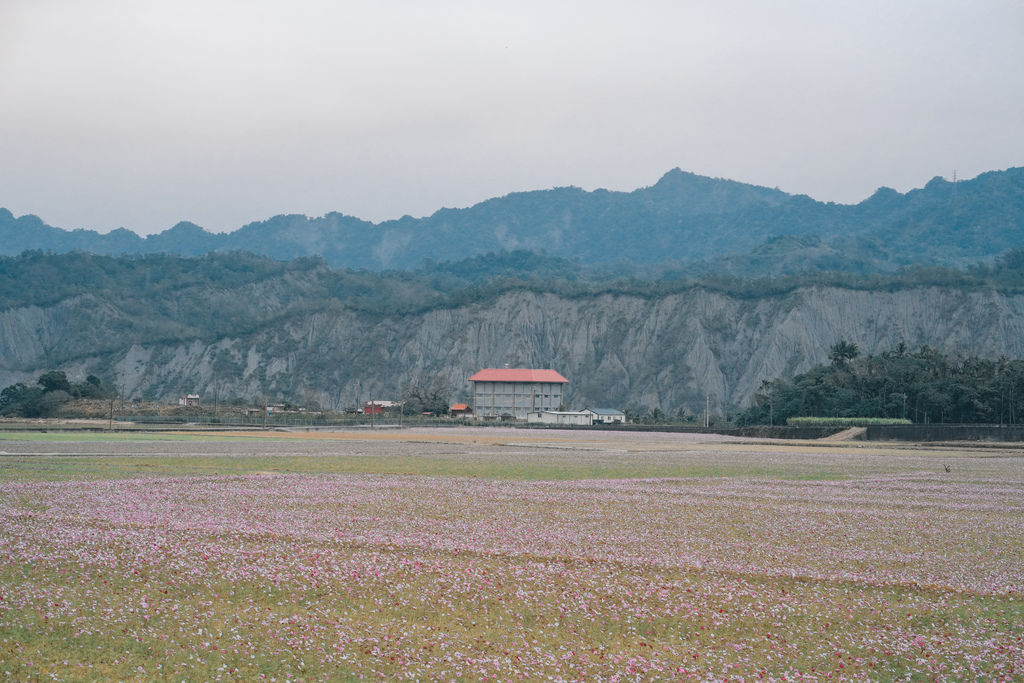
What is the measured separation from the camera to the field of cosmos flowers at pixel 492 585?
10852 millimetres

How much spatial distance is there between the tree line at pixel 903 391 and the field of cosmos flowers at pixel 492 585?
6938 cm

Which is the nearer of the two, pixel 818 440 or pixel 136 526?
pixel 136 526

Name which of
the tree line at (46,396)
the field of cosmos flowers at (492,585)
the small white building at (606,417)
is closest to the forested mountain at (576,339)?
the small white building at (606,417)

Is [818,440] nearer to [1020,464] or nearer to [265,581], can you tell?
[1020,464]

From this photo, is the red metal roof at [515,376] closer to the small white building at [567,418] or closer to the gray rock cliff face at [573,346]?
the gray rock cliff face at [573,346]

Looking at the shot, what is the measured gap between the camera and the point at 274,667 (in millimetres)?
10344

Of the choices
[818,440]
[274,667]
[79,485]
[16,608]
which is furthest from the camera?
[818,440]

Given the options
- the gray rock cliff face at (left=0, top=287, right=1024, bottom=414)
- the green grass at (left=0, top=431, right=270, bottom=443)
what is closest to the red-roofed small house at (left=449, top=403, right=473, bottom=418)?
the gray rock cliff face at (left=0, top=287, right=1024, bottom=414)

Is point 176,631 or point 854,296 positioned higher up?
point 854,296

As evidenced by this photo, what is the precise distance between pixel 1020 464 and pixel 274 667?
45.2 m

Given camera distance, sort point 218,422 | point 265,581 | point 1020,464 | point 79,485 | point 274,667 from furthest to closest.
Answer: point 218,422 < point 1020,464 < point 79,485 < point 265,581 < point 274,667

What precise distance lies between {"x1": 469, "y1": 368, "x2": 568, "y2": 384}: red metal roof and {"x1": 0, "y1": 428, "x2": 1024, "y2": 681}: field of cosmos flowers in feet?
365

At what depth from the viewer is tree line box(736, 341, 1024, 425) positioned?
88.1 metres

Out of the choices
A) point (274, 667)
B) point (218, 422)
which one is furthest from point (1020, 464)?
point (218, 422)
